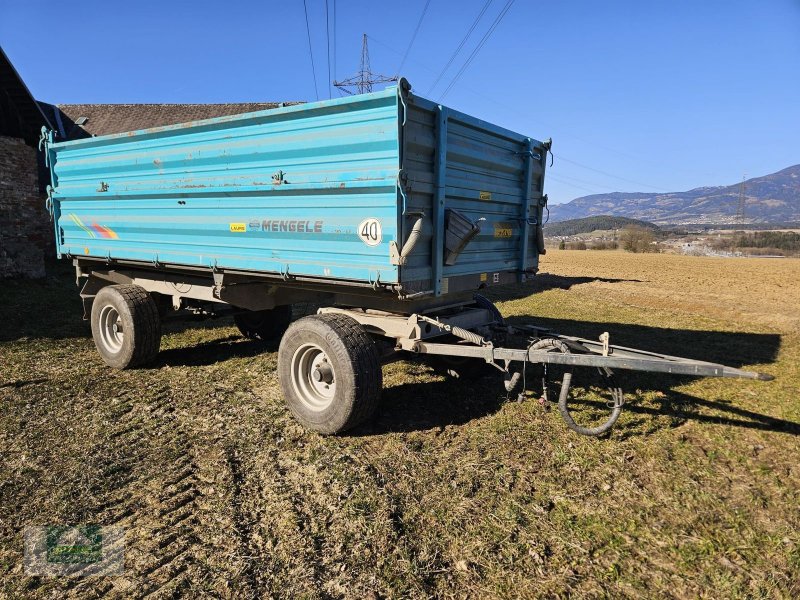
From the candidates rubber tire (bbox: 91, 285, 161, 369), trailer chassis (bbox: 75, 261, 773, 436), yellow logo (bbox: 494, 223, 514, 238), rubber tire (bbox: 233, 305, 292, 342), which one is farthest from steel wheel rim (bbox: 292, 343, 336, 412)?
rubber tire (bbox: 233, 305, 292, 342)

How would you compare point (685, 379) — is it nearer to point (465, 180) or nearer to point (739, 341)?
point (739, 341)

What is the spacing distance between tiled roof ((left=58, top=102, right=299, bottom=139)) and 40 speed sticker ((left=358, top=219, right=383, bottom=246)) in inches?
721

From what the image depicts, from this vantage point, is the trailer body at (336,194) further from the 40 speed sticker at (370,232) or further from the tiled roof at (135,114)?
the tiled roof at (135,114)

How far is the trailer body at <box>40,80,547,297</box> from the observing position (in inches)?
140

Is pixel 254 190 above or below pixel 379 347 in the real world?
above

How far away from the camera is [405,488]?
130 inches

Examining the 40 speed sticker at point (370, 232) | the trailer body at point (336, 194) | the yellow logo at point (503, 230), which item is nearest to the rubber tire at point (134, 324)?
the trailer body at point (336, 194)

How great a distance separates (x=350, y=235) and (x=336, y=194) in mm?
349

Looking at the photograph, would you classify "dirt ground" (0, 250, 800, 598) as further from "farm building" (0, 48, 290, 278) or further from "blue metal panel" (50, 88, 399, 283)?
"farm building" (0, 48, 290, 278)

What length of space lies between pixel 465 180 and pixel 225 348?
4.52 m

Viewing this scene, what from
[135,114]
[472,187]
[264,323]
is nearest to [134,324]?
[264,323]

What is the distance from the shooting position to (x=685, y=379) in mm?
5613

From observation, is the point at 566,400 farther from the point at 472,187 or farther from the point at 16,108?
the point at 16,108

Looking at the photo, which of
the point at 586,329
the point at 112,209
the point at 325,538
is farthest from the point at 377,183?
the point at 586,329
